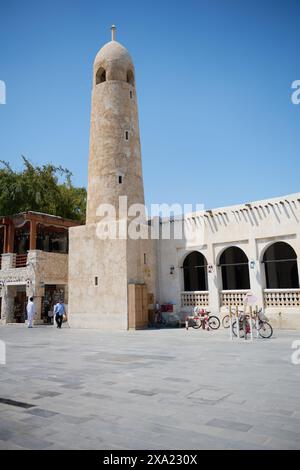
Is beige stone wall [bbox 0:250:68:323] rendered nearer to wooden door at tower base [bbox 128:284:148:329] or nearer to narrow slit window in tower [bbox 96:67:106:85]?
wooden door at tower base [bbox 128:284:148:329]

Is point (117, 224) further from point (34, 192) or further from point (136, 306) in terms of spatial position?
point (34, 192)

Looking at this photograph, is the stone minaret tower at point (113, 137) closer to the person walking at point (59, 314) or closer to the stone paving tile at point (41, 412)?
the person walking at point (59, 314)

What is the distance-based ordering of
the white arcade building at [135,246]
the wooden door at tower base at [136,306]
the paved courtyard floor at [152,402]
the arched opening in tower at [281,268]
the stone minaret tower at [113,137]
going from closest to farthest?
the paved courtyard floor at [152,402]
the white arcade building at [135,246]
the wooden door at tower base at [136,306]
the stone minaret tower at [113,137]
the arched opening in tower at [281,268]

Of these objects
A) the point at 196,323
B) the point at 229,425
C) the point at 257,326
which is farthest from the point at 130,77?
the point at 229,425

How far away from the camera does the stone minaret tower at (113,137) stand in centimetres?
1933

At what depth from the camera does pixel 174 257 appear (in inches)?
751

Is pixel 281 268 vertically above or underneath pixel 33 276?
above

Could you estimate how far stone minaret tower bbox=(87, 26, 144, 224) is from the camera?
19.3 m

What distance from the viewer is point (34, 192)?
95.9 feet

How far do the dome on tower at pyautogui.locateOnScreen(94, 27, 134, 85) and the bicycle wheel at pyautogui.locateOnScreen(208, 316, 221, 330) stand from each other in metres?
14.2

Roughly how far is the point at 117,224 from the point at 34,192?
1433cm

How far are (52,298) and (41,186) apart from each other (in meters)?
10.7

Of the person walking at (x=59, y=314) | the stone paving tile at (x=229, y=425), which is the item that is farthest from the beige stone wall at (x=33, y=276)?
the stone paving tile at (x=229, y=425)
